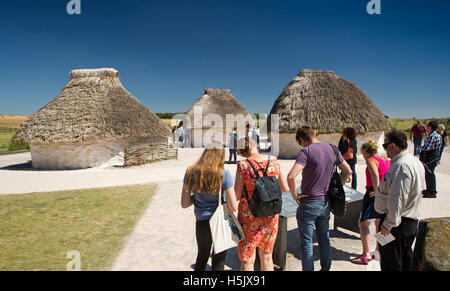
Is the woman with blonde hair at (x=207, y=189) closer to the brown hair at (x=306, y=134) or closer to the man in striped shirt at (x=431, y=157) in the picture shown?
the brown hair at (x=306, y=134)

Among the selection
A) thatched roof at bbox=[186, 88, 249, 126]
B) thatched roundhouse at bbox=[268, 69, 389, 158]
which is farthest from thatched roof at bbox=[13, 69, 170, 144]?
thatched roof at bbox=[186, 88, 249, 126]

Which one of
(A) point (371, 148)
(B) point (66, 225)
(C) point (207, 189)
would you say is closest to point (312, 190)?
(A) point (371, 148)

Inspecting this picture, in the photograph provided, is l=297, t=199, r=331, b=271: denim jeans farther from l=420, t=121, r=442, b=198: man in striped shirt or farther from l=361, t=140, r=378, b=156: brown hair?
l=420, t=121, r=442, b=198: man in striped shirt

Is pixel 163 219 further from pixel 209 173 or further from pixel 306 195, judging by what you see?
pixel 306 195

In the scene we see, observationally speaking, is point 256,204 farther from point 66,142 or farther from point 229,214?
point 66,142

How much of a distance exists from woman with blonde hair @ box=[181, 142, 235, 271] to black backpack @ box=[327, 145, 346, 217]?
4.10 ft

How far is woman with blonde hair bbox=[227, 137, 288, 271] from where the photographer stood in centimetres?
253

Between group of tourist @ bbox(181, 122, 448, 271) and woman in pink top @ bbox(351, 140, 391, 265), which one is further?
woman in pink top @ bbox(351, 140, 391, 265)

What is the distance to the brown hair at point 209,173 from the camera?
2465mm

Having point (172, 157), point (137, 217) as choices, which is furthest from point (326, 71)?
point (137, 217)

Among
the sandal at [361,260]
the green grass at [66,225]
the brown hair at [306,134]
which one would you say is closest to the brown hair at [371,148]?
the brown hair at [306,134]

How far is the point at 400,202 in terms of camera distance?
2271mm

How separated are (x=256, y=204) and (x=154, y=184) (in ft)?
21.2
